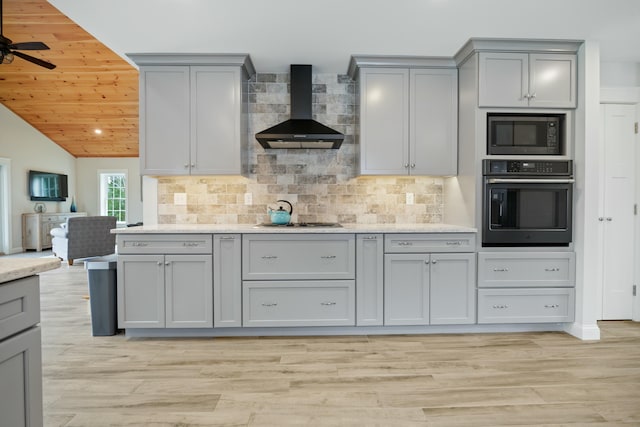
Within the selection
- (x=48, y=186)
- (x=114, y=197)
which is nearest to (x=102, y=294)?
(x=48, y=186)

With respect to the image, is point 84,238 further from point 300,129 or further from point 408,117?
point 408,117

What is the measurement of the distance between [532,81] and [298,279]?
8.46 feet

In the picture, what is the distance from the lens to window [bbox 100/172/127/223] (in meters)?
9.87

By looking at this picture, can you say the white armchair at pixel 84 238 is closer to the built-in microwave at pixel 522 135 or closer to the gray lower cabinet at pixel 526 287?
the gray lower cabinet at pixel 526 287

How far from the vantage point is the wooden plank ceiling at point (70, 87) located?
4.84m

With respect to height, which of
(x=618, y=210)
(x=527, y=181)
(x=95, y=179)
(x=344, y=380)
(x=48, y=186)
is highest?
(x=95, y=179)

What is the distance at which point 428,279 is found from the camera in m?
2.97

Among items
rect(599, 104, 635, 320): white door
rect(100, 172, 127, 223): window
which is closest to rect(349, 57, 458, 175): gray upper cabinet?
rect(599, 104, 635, 320): white door

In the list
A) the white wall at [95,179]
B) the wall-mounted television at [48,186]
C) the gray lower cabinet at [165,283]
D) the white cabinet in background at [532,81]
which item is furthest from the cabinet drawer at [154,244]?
the white wall at [95,179]

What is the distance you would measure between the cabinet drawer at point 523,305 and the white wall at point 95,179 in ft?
30.5

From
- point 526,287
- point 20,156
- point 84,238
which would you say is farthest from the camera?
point 20,156

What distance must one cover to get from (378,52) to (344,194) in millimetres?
1334

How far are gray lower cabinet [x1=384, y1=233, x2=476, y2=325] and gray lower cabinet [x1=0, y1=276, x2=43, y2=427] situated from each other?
2.31m

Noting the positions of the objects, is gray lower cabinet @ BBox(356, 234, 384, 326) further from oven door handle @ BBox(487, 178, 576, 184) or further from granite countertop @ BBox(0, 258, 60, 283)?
granite countertop @ BBox(0, 258, 60, 283)
